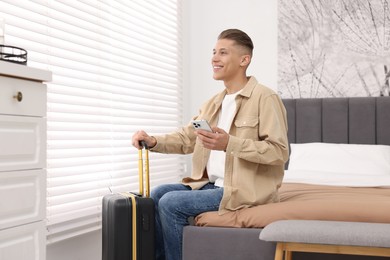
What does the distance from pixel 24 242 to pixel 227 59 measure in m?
1.42

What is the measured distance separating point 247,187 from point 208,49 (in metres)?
2.54

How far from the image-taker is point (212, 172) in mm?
2777

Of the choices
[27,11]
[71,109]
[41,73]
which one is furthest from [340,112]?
[41,73]

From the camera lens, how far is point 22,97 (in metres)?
1.74

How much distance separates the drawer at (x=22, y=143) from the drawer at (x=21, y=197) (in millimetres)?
29

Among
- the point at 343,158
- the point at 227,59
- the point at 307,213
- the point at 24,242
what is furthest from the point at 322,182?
the point at 24,242

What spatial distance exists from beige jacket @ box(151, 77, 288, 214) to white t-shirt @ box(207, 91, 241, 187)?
11 centimetres

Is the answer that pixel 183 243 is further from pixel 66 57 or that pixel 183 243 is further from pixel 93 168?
pixel 66 57

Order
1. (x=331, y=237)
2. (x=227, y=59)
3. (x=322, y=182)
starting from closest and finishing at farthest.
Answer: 1. (x=331, y=237)
2. (x=227, y=59)
3. (x=322, y=182)

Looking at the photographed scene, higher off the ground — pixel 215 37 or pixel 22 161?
pixel 215 37

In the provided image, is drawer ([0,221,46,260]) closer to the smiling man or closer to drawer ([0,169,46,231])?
drawer ([0,169,46,231])

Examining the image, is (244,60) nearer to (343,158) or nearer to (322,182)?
(322,182)

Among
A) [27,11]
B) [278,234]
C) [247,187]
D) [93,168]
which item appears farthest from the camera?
[93,168]

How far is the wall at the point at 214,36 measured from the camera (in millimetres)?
4613
